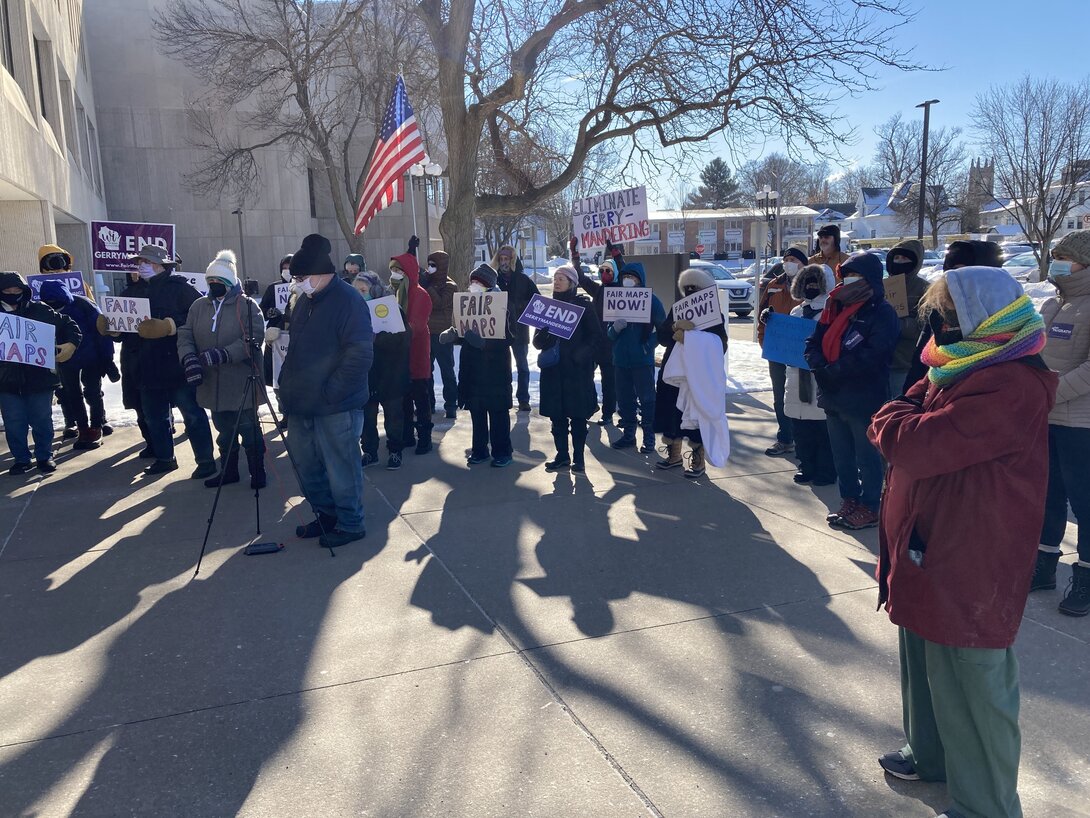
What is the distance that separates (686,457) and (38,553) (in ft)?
17.0

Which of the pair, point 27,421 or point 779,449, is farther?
point 779,449

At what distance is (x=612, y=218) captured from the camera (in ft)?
34.6

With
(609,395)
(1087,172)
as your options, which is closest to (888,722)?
(609,395)

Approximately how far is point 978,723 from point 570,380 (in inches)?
204

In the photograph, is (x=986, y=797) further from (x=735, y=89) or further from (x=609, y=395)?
(x=735, y=89)

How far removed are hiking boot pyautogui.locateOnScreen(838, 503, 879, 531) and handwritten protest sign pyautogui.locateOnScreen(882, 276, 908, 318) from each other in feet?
4.85

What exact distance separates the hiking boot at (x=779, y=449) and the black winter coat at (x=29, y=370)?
672 centimetres

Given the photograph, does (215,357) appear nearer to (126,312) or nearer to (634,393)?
(126,312)

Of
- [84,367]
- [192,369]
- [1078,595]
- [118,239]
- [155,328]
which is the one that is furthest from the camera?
[118,239]

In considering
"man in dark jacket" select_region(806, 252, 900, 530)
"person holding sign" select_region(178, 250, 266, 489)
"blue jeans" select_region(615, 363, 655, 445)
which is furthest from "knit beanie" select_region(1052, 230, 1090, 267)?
"person holding sign" select_region(178, 250, 266, 489)

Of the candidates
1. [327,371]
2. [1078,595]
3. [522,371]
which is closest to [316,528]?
[327,371]

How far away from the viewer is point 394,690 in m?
3.82

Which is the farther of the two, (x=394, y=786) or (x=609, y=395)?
(x=609, y=395)

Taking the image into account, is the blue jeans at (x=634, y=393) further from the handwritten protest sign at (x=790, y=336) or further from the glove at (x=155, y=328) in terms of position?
the glove at (x=155, y=328)
